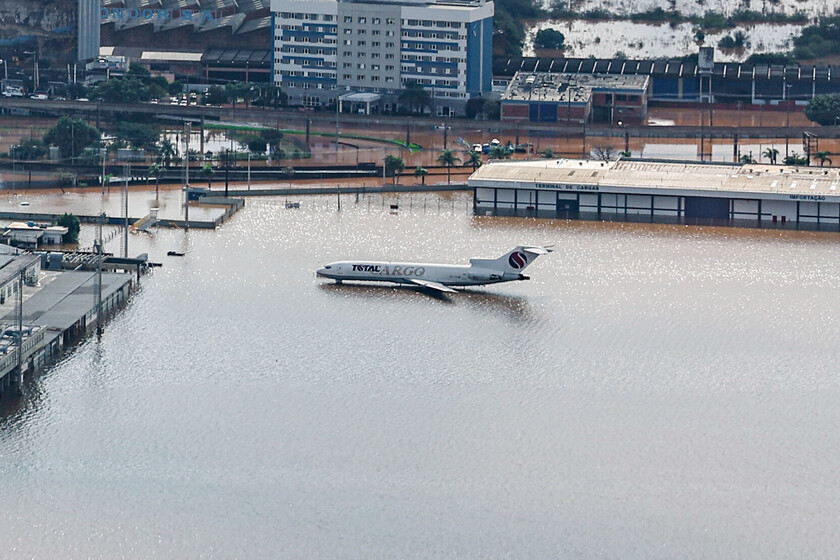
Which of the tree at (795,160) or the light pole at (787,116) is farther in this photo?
the light pole at (787,116)

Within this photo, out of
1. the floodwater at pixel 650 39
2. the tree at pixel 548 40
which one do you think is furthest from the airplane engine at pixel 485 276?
the tree at pixel 548 40

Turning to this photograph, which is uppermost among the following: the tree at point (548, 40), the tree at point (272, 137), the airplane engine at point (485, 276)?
the tree at point (548, 40)

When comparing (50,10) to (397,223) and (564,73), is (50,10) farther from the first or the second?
(397,223)

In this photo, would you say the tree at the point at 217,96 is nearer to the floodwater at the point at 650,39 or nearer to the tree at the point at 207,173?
the floodwater at the point at 650,39

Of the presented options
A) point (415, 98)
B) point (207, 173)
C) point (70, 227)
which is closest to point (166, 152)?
point (207, 173)

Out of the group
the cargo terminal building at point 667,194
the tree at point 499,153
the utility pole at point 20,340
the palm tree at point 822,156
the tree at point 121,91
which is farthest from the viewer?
the tree at point 121,91

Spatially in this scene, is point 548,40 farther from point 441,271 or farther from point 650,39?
A: point 441,271

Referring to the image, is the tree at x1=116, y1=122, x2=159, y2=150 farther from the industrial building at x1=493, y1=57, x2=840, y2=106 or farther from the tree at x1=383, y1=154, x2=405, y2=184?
the industrial building at x1=493, y1=57, x2=840, y2=106
